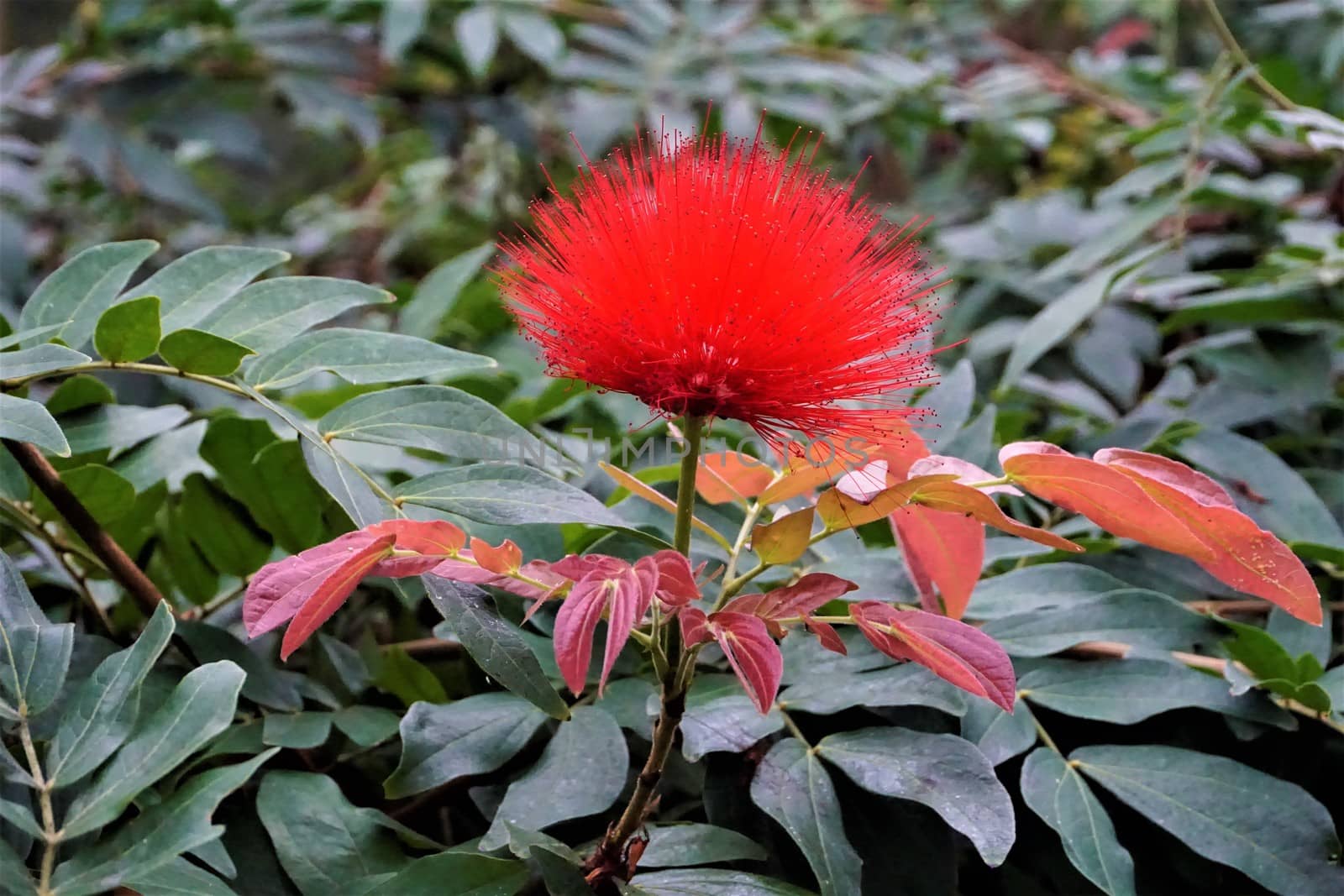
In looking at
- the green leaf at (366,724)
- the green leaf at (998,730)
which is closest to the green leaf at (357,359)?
the green leaf at (366,724)

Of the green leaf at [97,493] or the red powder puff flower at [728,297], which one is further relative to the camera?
the green leaf at [97,493]

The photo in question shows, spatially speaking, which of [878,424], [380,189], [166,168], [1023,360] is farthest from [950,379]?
[380,189]

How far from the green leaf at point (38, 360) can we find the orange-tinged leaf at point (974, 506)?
0.42 metres

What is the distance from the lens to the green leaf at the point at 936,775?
530 mm

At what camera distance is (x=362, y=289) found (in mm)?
673

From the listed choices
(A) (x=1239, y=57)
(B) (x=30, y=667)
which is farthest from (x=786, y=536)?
(A) (x=1239, y=57)

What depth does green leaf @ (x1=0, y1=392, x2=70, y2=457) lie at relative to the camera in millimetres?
526

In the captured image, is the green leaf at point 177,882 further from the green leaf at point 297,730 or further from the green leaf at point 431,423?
the green leaf at point 431,423

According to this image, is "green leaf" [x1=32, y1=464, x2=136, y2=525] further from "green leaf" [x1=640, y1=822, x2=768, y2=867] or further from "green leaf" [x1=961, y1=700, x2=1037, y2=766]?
"green leaf" [x1=961, y1=700, x2=1037, y2=766]

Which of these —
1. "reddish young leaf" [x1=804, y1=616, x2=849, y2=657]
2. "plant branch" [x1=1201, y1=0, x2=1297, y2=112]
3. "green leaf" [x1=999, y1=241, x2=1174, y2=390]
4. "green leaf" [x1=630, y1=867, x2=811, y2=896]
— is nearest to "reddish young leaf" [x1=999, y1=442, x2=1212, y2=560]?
"reddish young leaf" [x1=804, y1=616, x2=849, y2=657]

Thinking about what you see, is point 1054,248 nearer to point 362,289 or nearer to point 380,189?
point 362,289

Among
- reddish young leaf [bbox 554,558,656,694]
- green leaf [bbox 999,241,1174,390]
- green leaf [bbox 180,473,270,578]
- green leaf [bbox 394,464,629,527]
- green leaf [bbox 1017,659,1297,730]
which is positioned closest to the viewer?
reddish young leaf [bbox 554,558,656,694]

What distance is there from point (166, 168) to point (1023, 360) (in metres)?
1.17

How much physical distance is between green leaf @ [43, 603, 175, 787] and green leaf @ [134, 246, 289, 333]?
23cm
